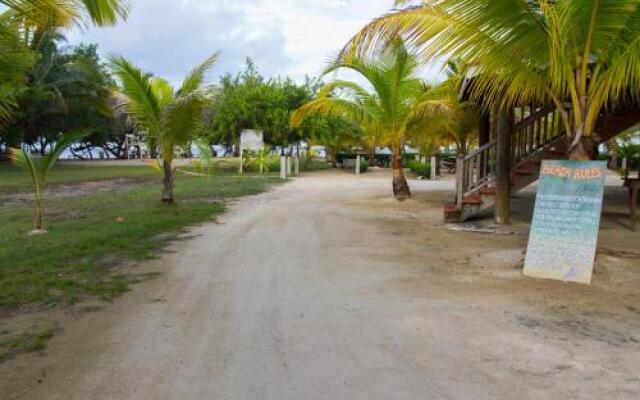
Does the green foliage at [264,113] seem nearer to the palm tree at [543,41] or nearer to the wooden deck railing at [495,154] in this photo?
the wooden deck railing at [495,154]

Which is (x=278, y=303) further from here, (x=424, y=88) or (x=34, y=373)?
(x=424, y=88)

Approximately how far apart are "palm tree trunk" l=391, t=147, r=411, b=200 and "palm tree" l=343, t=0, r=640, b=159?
9133 millimetres

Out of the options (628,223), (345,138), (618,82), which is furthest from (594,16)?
(345,138)

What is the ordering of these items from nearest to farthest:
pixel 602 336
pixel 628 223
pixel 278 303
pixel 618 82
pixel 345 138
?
pixel 602 336 → pixel 278 303 → pixel 618 82 → pixel 628 223 → pixel 345 138

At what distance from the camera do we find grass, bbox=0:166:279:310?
6.20 m

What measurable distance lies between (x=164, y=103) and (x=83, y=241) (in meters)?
4.97

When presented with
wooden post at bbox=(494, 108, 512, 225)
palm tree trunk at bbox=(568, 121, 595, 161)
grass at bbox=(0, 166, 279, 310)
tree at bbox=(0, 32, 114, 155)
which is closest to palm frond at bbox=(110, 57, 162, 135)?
grass at bbox=(0, 166, 279, 310)

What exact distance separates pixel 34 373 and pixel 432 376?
2683 mm

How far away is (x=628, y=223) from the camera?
11336 millimetres

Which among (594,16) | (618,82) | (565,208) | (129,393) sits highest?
(594,16)

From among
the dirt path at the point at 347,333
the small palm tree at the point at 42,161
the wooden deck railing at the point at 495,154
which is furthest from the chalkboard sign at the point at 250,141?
the dirt path at the point at 347,333

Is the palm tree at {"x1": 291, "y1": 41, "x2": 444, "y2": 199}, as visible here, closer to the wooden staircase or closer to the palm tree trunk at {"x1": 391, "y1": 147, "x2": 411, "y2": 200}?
the palm tree trunk at {"x1": 391, "y1": 147, "x2": 411, "y2": 200}

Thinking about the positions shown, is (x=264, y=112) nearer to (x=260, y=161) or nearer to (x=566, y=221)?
(x=260, y=161)

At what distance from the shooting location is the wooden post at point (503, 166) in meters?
10.7
